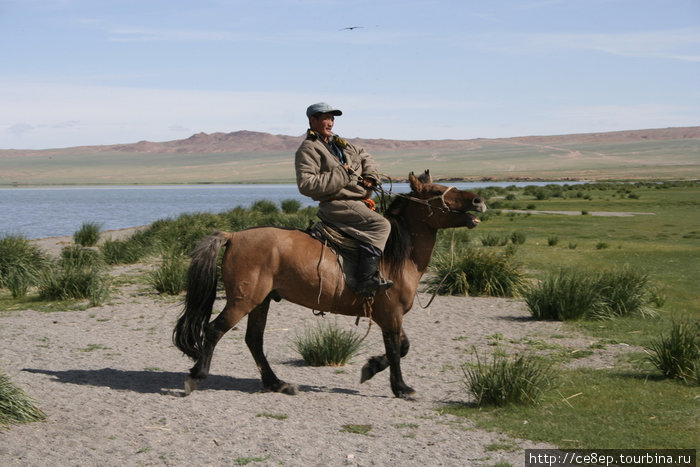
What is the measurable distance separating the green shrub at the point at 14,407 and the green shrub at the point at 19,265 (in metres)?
8.18

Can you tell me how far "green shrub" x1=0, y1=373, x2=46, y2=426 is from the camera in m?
6.11

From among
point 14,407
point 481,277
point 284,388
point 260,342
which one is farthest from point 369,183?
point 481,277

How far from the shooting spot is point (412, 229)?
24.7 ft

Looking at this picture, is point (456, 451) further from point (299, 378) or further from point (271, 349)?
point (271, 349)

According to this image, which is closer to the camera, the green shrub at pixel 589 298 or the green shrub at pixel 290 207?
the green shrub at pixel 589 298

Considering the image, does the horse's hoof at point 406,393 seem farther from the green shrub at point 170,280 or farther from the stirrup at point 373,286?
the green shrub at point 170,280

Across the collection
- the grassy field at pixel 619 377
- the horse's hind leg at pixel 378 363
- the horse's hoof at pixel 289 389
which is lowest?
the grassy field at pixel 619 377

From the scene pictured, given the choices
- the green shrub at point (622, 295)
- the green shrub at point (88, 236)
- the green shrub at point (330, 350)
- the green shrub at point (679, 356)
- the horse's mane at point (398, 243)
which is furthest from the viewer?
the green shrub at point (88, 236)

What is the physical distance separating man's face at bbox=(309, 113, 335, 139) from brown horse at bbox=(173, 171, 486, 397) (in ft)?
3.04

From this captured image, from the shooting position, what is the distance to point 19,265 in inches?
589

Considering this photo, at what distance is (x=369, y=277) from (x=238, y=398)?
5.65ft

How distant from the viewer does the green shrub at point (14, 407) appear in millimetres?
6109

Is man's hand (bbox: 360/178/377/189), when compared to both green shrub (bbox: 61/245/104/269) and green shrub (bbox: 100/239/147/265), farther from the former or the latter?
green shrub (bbox: 100/239/147/265)

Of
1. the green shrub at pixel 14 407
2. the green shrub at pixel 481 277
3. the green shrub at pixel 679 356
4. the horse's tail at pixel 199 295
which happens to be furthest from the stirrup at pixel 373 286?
the green shrub at pixel 481 277
